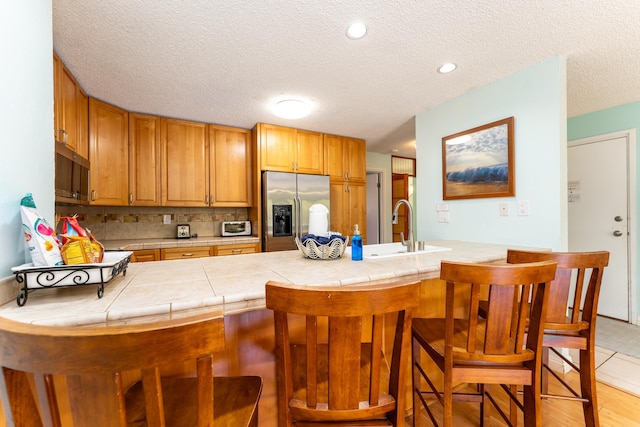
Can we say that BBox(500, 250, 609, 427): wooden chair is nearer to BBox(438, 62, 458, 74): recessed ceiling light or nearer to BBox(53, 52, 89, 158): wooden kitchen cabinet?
BBox(438, 62, 458, 74): recessed ceiling light

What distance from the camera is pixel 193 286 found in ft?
3.12

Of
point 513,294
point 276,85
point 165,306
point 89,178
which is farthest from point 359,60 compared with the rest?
point 89,178

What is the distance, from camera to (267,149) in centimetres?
332

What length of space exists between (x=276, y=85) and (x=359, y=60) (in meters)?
0.76

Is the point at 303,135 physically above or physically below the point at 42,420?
above

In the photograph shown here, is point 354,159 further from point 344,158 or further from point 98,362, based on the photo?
point 98,362

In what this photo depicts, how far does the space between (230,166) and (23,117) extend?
2463mm

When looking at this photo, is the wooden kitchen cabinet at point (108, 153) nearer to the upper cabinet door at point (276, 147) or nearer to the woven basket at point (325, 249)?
the upper cabinet door at point (276, 147)

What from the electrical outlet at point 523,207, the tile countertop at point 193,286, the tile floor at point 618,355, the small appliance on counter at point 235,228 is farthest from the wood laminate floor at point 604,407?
the small appliance on counter at point 235,228

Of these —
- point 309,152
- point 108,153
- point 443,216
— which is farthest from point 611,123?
point 108,153

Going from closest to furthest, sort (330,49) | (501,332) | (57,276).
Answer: (57,276), (501,332), (330,49)

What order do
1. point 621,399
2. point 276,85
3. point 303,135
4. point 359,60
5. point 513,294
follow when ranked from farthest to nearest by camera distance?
1. point 303,135
2. point 276,85
3. point 359,60
4. point 621,399
5. point 513,294

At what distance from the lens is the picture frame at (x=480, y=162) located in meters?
2.23

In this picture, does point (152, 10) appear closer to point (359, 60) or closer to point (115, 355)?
point (359, 60)
